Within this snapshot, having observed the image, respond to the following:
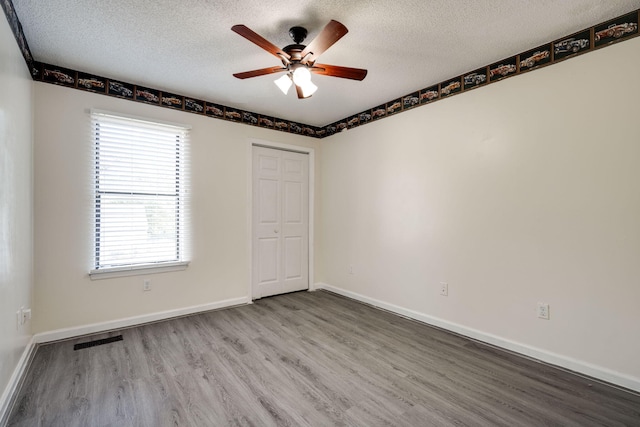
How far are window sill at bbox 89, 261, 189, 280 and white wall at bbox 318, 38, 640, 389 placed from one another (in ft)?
8.00

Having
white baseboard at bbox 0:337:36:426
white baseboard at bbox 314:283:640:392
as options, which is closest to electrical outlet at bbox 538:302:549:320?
white baseboard at bbox 314:283:640:392

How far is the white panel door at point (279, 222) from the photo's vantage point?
165 inches

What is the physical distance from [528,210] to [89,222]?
405cm

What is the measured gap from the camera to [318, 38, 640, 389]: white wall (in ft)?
6.82

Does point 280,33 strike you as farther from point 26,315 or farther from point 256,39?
point 26,315

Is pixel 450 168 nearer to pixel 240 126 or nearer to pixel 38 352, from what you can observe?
pixel 240 126

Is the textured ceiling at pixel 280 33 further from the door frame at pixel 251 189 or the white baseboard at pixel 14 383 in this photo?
the white baseboard at pixel 14 383

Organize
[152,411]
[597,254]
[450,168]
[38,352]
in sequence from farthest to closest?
Answer: [450,168] → [38,352] → [597,254] → [152,411]

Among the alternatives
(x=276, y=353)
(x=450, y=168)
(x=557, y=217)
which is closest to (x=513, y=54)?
(x=450, y=168)

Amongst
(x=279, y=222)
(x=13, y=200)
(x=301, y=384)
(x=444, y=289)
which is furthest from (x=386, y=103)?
(x=13, y=200)

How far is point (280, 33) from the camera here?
228 centimetres

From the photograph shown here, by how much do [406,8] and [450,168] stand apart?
162cm

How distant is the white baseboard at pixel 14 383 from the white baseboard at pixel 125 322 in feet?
0.55

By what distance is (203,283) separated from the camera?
363 cm
